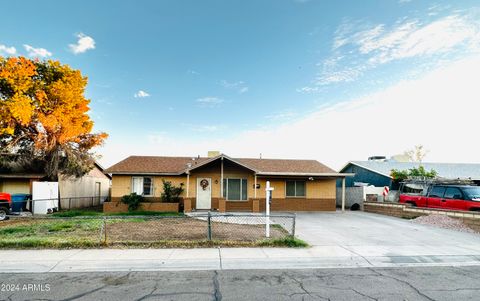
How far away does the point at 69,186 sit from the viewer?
21.7 m

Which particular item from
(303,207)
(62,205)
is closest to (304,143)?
(303,207)

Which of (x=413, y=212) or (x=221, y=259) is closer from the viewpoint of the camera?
(x=221, y=259)

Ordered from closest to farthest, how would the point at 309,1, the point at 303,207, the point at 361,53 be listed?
the point at 309,1 < the point at 361,53 < the point at 303,207

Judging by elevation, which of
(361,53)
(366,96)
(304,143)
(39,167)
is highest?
(361,53)

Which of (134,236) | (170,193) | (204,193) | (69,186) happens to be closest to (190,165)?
(204,193)

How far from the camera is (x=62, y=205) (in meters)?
20.3

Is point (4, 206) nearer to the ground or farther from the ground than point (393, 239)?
farther from the ground

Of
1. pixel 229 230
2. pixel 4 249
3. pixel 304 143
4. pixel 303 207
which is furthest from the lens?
pixel 304 143

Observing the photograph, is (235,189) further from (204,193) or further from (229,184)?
(204,193)

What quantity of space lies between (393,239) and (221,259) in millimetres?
6497

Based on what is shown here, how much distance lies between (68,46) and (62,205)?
36.8 feet

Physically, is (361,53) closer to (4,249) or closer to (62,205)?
(4,249)

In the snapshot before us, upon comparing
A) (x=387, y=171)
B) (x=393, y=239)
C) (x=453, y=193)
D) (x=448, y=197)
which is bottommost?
(x=393, y=239)

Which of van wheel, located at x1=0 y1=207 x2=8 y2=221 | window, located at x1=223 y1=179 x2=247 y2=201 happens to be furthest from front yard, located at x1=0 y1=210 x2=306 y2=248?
window, located at x1=223 y1=179 x2=247 y2=201
